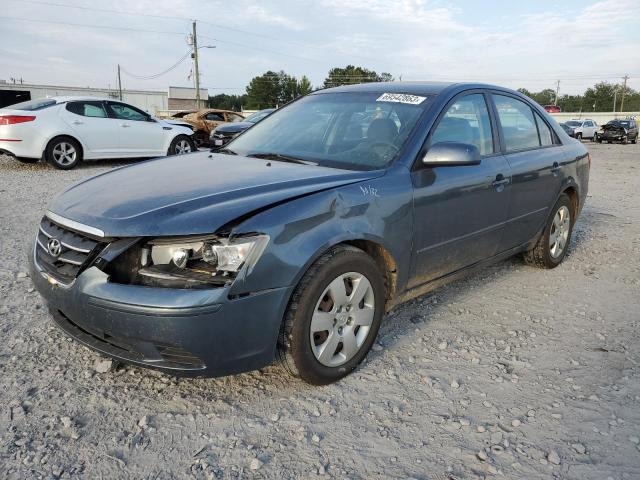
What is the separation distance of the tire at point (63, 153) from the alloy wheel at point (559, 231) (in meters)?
9.08

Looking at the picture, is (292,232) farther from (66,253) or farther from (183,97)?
(183,97)

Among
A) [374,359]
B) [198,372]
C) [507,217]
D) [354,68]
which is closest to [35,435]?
[198,372]

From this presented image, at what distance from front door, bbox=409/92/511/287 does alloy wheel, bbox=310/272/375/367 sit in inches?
18.9

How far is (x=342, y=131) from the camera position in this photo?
11.5 ft

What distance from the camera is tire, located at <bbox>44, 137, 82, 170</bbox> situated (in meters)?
10.1

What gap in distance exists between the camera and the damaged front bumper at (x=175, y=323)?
7.20ft

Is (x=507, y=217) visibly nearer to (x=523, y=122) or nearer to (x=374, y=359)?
(x=523, y=122)

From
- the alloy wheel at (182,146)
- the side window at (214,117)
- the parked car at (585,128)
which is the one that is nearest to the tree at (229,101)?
the parked car at (585,128)

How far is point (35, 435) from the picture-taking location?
227cm

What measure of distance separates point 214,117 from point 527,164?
15064 mm

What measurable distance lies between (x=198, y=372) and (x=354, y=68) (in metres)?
89.5

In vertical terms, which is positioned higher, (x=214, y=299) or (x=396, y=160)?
(x=396, y=160)

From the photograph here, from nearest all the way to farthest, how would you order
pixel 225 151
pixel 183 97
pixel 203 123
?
pixel 225 151 → pixel 203 123 → pixel 183 97

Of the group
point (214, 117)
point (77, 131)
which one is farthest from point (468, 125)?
point (214, 117)
